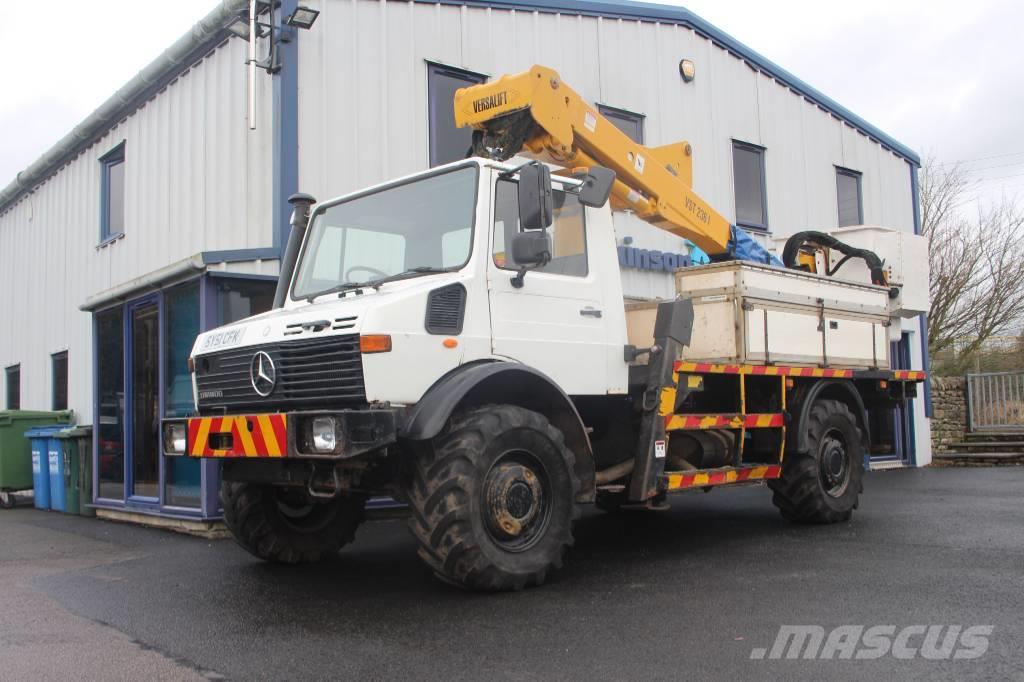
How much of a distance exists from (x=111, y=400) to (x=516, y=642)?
8011mm

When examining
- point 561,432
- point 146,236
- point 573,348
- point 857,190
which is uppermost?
point 857,190

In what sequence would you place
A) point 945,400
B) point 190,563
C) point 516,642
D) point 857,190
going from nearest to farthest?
1. point 516,642
2. point 190,563
3. point 857,190
4. point 945,400

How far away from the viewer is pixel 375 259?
633 centimetres

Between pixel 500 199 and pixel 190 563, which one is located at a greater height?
pixel 500 199

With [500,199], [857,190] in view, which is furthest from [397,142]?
[857,190]

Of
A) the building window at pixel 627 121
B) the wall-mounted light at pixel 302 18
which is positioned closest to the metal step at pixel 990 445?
the building window at pixel 627 121

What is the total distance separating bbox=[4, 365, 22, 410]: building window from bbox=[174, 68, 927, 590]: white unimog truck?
13343 mm

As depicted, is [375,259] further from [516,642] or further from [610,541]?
[610,541]

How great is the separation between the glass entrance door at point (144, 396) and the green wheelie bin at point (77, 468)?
1212 mm

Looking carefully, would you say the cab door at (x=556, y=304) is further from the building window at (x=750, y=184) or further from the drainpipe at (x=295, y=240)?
the building window at (x=750, y=184)

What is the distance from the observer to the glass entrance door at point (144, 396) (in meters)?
10.1

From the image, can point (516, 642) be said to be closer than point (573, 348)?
Yes

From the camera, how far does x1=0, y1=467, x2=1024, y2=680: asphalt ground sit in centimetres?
421

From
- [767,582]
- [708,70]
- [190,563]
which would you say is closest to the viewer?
[767,582]
